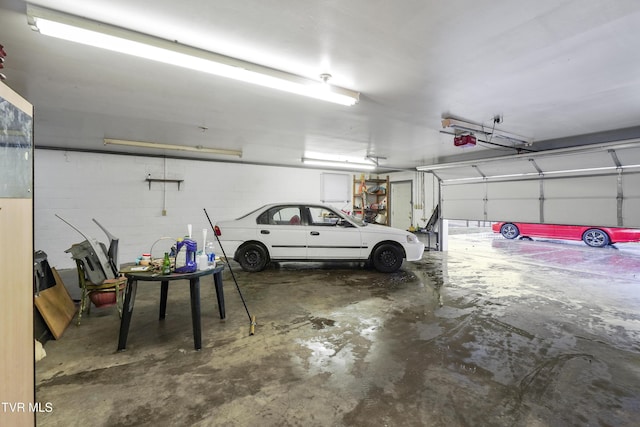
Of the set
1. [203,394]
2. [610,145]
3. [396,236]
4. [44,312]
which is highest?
[610,145]

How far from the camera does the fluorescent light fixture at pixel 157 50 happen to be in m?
1.79

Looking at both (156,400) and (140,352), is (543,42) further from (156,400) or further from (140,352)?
(140,352)

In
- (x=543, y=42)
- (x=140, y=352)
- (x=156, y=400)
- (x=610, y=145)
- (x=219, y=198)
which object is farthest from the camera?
(x=219, y=198)

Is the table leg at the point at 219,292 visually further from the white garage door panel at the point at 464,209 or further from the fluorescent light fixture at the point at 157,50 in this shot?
the white garage door panel at the point at 464,209

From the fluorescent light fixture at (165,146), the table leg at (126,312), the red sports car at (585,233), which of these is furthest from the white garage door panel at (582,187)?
the table leg at (126,312)

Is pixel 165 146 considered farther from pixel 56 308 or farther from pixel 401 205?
pixel 401 205

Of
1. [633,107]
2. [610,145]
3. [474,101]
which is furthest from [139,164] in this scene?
[610,145]

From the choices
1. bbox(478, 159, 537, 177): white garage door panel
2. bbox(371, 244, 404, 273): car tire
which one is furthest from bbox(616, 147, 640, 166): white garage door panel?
bbox(371, 244, 404, 273): car tire

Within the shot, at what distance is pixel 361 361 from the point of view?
7.93 feet

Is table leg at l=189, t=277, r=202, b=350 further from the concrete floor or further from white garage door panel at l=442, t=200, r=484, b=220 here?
white garage door panel at l=442, t=200, r=484, b=220

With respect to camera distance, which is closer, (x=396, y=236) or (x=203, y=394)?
(x=203, y=394)

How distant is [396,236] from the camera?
17.8ft

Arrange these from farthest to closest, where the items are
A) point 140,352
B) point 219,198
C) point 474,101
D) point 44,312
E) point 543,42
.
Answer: point 219,198, point 474,101, point 44,312, point 140,352, point 543,42

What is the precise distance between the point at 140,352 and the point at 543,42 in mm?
4146
